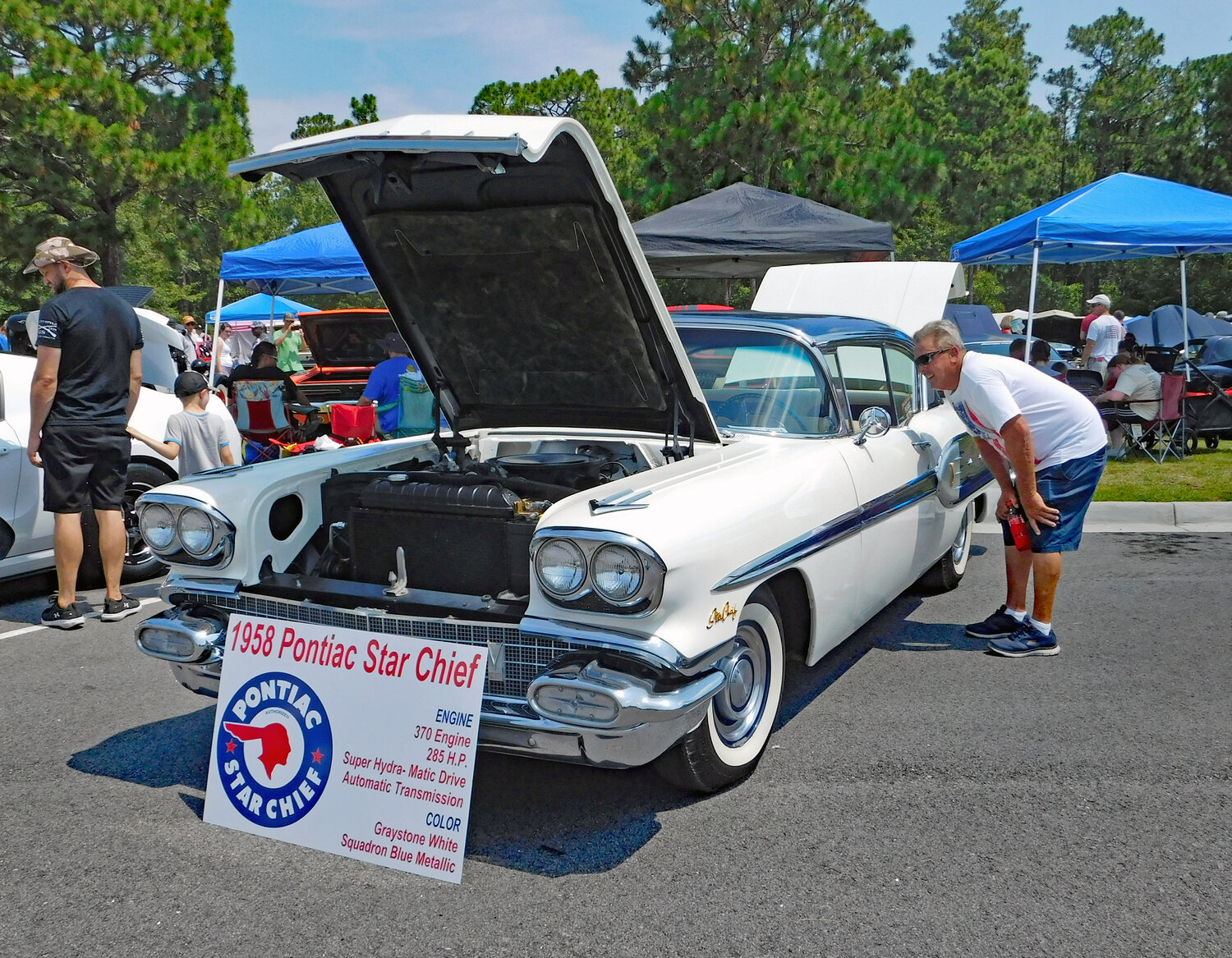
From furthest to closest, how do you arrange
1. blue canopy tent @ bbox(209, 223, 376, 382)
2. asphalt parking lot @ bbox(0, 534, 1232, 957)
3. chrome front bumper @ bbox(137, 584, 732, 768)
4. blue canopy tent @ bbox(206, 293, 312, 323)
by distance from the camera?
1. blue canopy tent @ bbox(206, 293, 312, 323)
2. blue canopy tent @ bbox(209, 223, 376, 382)
3. chrome front bumper @ bbox(137, 584, 732, 768)
4. asphalt parking lot @ bbox(0, 534, 1232, 957)

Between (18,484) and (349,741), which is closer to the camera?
(349,741)

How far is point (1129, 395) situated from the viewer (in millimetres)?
10312

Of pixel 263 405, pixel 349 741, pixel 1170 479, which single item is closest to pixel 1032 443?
pixel 349 741

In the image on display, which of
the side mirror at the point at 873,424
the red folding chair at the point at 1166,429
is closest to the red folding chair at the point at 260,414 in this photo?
the side mirror at the point at 873,424

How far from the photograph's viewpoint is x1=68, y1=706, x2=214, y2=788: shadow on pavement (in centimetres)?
363

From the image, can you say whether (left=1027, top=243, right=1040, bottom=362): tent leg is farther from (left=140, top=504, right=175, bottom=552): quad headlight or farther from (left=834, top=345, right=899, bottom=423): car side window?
(left=140, top=504, right=175, bottom=552): quad headlight

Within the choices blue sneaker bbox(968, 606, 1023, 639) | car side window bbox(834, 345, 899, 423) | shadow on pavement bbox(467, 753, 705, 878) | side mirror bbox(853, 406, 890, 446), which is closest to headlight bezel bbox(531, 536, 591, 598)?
shadow on pavement bbox(467, 753, 705, 878)

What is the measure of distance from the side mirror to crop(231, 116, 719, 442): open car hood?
0.63 metres

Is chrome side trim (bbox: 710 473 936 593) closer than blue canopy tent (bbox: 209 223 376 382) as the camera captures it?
Yes

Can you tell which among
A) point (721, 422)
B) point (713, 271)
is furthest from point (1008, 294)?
point (721, 422)

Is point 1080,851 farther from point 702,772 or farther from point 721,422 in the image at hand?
point 721,422

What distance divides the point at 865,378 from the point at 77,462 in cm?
392

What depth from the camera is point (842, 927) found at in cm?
266

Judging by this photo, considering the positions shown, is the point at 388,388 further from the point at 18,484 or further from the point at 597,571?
the point at 597,571
